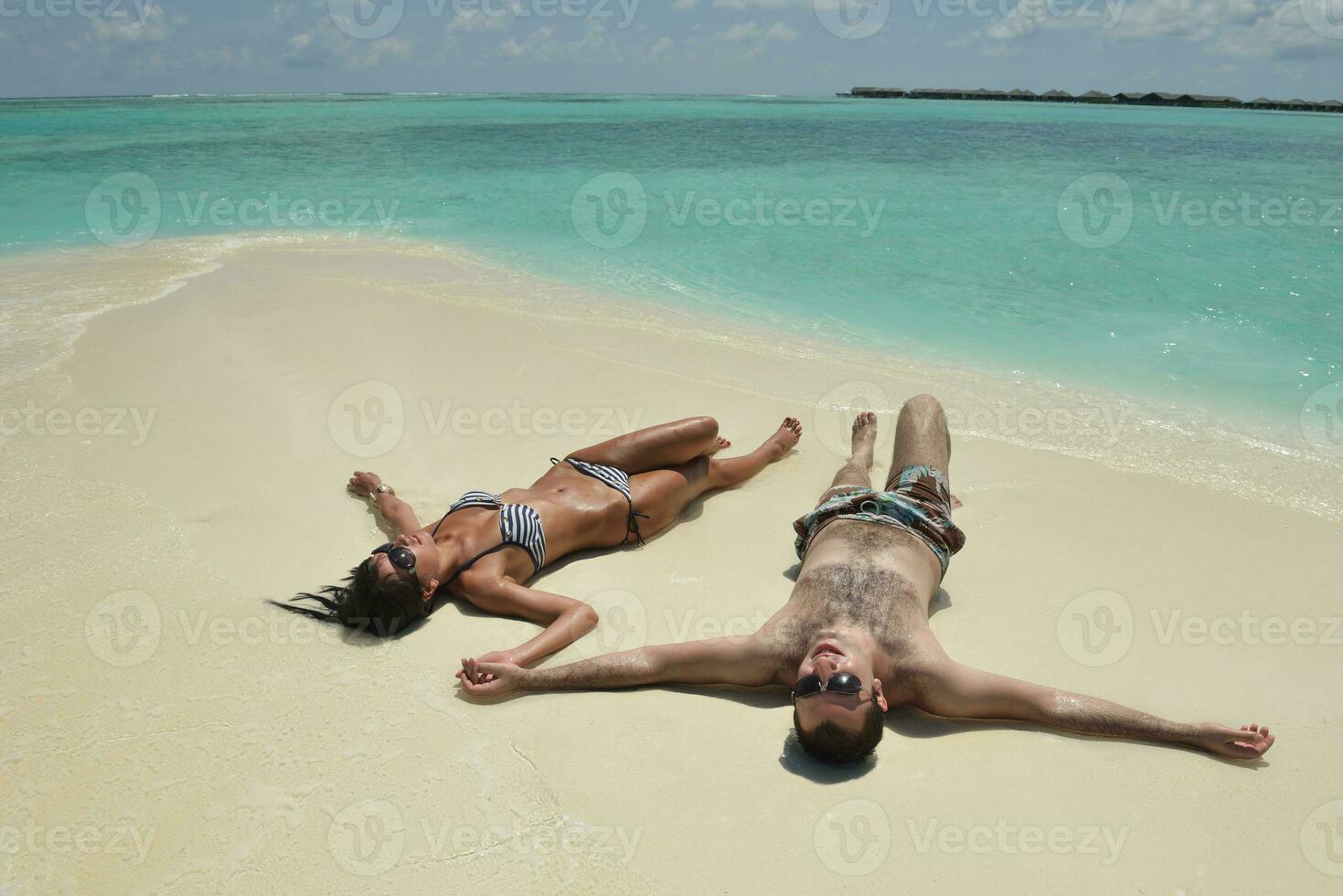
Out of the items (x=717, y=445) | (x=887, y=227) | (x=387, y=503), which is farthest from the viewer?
(x=887, y=227)

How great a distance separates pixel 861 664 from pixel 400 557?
2146 millimetres

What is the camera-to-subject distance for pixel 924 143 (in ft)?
102

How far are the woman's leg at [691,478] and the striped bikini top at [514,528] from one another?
0.65 m

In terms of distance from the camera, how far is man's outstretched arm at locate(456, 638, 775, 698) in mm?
3570

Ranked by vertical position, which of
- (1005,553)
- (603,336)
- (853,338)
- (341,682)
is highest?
(853,338)

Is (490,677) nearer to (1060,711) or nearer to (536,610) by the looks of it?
(536,610)

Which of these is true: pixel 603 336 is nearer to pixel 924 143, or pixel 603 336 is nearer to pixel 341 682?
pixel 341 682

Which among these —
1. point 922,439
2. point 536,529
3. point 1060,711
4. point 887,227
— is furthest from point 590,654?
point 887,227

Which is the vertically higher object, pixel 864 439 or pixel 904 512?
pixel 864 439

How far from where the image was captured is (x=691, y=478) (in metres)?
5.21

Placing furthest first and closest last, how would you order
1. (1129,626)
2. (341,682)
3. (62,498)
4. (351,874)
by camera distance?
1. (62,498)
2. (1129,626)
3. (341,682)
4. (351,874)

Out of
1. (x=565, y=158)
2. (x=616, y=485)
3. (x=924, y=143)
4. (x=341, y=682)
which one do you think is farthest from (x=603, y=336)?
(x=924, y=143)

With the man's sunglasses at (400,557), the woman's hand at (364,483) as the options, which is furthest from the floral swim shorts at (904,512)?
the woman's hand at (364,483)

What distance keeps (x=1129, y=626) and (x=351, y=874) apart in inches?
137
